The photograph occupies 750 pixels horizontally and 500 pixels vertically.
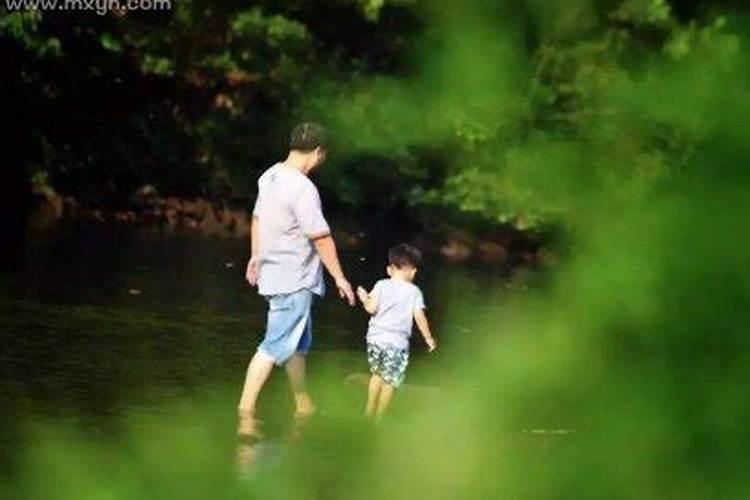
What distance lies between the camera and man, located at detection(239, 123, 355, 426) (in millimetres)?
12805

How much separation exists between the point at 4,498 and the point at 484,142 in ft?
3.15

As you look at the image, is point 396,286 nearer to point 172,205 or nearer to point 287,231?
point 287,231

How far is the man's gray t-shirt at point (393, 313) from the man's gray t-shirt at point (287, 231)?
0.46 meters

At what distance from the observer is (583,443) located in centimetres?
217

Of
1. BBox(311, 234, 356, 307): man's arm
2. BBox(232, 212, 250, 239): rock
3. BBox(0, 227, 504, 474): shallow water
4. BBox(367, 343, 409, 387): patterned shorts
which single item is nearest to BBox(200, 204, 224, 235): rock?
BBox(232, 212, 250, 239): rock

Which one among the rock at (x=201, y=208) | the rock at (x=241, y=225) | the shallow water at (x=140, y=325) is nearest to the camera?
the shallow water at (x=140, y=325)

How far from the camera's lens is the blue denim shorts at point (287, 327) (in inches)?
508

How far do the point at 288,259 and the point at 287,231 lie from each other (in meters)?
0.16

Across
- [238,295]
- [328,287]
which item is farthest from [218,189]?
[238,295]

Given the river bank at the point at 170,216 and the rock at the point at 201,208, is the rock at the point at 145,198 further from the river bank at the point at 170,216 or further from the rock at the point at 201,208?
the rock at the point at 201,208

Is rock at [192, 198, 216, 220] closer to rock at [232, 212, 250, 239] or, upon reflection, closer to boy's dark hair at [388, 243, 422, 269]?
rock at [232, 212, 250, 239]

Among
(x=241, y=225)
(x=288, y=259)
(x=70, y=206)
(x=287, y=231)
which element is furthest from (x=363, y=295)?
(x=70, y=206)

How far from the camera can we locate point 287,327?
1301 centimetres

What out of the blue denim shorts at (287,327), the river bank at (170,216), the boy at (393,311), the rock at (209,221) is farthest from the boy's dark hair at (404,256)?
the rock at (209,221)
